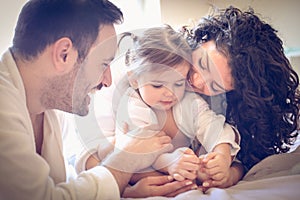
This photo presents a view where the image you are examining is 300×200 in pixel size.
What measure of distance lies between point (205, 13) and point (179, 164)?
338mm

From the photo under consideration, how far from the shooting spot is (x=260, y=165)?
593 mm

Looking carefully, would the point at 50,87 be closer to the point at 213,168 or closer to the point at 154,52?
the point at 154,52

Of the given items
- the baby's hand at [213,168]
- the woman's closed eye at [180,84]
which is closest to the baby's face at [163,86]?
the woman's closed eye at [180,84]

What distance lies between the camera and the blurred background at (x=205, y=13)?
598 mm

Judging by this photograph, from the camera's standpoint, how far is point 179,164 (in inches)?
20.5

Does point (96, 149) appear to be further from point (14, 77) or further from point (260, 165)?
point (260, 165)

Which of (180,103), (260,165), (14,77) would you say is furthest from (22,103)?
(260,165)

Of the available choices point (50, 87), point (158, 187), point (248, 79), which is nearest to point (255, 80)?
point (248, 79)

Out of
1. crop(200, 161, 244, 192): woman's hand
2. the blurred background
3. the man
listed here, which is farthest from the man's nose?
crop(200, 161, 244, 192): woman's hand

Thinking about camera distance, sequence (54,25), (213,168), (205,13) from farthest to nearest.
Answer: (205,13)
(213,168)
(54,25)

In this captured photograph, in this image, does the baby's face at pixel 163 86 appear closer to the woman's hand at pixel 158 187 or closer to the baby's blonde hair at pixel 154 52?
the baby's blonde hair at pixel 154 52

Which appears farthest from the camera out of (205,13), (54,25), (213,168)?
(205,13)

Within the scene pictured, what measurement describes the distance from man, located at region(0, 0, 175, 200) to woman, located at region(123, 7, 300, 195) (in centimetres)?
20

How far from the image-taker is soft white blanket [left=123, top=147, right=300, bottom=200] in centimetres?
47
